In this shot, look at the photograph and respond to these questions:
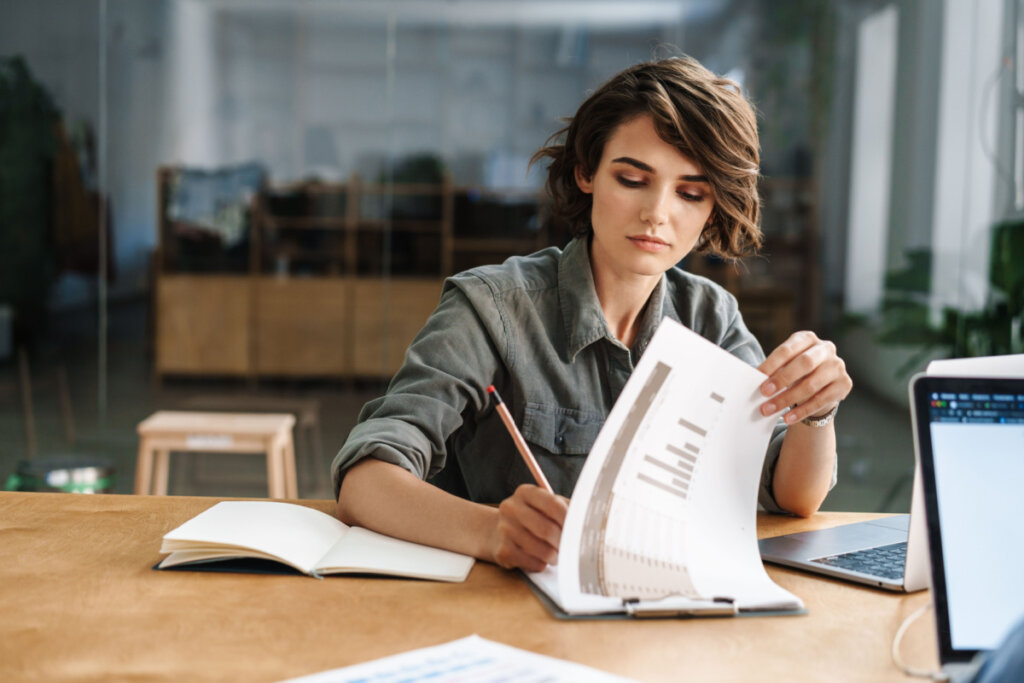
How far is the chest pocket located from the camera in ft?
4.42

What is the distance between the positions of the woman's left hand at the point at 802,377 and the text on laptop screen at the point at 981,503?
222 millimetres

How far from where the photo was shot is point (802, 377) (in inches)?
39.1

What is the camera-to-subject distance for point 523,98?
12.3 feet

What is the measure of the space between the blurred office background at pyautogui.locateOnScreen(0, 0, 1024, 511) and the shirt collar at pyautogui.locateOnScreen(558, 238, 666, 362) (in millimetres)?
2259

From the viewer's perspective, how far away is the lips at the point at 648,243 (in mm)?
1266

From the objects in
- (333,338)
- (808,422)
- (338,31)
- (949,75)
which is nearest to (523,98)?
(338,31)

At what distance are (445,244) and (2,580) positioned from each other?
3.02 meters

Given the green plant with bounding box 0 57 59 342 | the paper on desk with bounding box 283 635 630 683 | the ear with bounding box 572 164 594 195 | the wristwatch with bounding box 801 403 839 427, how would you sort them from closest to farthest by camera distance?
1. the paper on desk with bounding box 283 635 630 683
2. the wristwatch with bounding box 801 403 839 427
3. the ear with bounding box 572 164 594 195
4. the green plant with bounding box 0 57 59 342

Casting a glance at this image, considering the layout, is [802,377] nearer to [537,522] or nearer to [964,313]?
[537,522]

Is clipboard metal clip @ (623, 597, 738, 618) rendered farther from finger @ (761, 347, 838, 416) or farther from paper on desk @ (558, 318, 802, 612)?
finger @ (761, 347, 838, 416)

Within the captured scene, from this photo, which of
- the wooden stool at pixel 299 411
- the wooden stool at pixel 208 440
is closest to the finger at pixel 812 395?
the wooden stool at pixel 208 440

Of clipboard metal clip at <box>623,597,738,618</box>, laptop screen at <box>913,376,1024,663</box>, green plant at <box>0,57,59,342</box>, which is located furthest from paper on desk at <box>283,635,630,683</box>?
green plant at <box>0,57,59,342</box>

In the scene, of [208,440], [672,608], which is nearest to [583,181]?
[672,608]

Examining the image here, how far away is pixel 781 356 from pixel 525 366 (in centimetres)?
45
